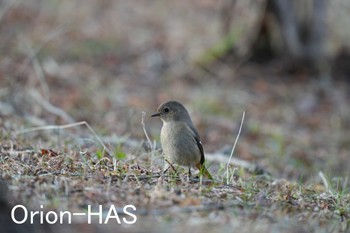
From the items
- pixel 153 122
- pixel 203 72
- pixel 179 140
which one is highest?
pixel 203 72

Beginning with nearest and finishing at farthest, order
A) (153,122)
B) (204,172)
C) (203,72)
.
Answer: (204,172)
(153,122)
(203,72)

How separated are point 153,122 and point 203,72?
272 centimetres

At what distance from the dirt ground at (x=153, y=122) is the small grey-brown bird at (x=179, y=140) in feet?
0.80

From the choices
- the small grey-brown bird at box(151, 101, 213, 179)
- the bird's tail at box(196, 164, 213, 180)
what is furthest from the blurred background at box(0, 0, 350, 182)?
the bird's tail at box(196, 164, 213, 180)

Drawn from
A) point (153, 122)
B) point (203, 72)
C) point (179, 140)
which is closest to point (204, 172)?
point (179, 140)

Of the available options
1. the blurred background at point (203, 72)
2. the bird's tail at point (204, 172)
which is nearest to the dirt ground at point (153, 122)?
the blurred background at point (203, 72)

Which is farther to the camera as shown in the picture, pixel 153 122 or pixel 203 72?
pixel 203 72

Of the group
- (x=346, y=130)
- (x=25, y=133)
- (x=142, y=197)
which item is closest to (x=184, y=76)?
(x=346, y=130)

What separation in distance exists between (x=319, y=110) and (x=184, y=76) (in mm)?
2663

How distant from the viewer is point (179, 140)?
607 cm

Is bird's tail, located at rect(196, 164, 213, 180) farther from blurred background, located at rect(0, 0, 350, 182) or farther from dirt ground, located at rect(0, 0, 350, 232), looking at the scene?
blurred background, located at rect(0, 0, 350, 182)

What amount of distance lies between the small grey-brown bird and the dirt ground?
24cm

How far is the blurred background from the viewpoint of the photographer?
10047 millimetres

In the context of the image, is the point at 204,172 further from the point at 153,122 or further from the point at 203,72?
the point at 203,72
